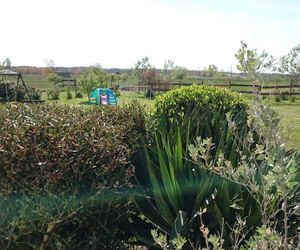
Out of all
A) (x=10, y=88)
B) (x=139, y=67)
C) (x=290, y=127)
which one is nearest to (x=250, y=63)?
(x=290, y=127)

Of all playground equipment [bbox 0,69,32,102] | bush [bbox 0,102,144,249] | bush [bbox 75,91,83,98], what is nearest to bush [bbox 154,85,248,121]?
bush [bbox 0,102,144,249]

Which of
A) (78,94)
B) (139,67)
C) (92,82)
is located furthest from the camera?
(139,67)

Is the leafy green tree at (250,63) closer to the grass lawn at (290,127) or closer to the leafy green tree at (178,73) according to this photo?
the grass lawn at (290,127)

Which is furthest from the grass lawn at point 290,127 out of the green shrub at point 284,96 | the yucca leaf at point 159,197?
the green shrub at point 284,96

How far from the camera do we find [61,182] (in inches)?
101

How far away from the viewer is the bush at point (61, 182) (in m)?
2.48

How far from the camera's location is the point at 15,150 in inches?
101

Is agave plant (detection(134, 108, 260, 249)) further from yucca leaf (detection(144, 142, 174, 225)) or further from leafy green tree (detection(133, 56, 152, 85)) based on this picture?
leafy green tree (detection(133, 56, 152, 85))

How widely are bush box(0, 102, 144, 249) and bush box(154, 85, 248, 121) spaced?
172 cm

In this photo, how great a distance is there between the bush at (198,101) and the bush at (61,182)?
1.72 meters

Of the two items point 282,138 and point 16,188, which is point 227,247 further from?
point 282,138

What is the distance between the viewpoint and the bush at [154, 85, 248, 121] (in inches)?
183

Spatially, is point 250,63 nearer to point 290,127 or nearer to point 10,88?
point 290,127

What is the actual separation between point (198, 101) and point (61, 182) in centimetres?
251
